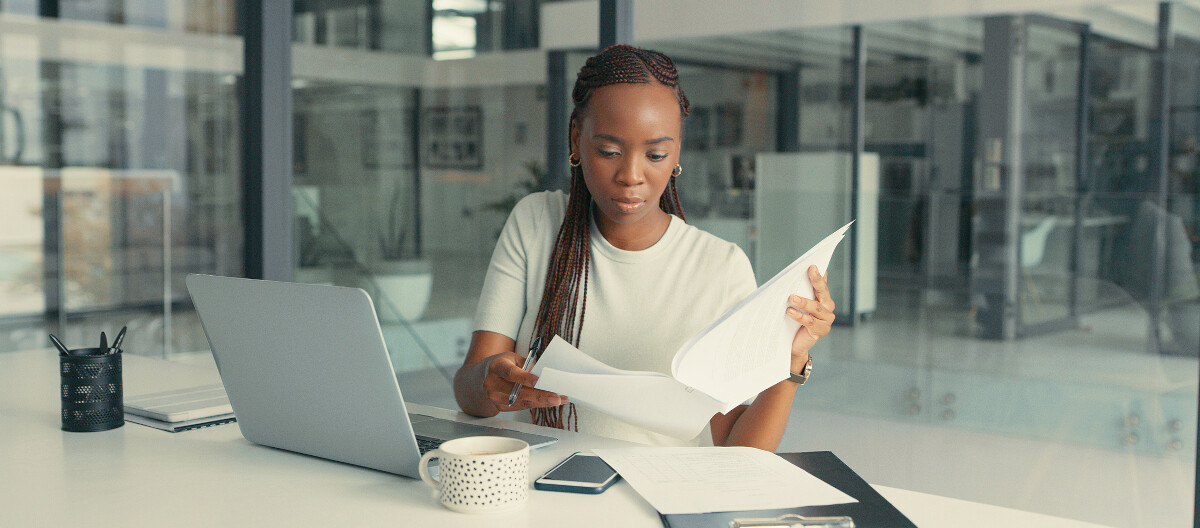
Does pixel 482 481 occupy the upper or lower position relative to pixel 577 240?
lower

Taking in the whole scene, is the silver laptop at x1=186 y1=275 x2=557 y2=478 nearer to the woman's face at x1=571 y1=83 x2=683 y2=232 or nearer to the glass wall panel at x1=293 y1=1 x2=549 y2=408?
the woman's face at x1=571 y1=83 x2=683 y2=232

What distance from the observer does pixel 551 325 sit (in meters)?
1.63

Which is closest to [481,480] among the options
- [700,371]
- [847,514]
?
[700,371]

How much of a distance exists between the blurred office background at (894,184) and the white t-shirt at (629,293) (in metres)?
1.08

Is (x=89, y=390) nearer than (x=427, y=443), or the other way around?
(x=427, y=443)

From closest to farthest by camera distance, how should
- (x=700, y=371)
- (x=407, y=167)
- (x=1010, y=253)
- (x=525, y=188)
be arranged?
(x=700, y=371), (x=1010, y=253), (x=525, y=188), (x=407, y=167)

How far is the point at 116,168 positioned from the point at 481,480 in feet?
16.2

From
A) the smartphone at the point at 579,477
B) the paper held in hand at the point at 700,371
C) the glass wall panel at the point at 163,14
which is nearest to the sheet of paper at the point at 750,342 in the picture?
the paper held in hand at the point at 700,371

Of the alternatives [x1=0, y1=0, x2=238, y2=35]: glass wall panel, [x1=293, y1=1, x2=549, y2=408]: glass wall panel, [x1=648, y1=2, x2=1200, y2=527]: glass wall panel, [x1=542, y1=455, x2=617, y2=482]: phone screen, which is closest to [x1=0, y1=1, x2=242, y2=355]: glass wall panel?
[x1=0, y1=0, x2=238, y2=35]: glass wall panel

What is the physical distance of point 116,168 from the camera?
5191mm

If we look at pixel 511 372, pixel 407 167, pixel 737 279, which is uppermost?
pixel 407 167

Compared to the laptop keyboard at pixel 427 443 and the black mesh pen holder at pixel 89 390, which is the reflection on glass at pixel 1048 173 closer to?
the laptop keyboard at pixel 427 443

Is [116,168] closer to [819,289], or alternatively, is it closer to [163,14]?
[163,14]

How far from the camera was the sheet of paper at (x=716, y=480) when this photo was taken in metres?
1.04
